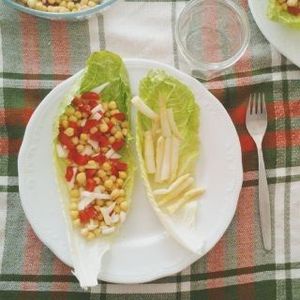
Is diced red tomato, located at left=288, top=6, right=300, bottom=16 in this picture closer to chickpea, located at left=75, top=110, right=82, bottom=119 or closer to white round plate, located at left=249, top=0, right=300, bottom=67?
white round plate, located at left=249, top=0, right=300, bottom=67

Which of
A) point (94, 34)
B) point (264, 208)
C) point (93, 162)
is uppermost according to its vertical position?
point (94, 34)

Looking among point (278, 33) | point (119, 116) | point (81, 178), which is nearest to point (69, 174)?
point (81, 178)

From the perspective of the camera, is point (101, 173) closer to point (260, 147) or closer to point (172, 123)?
point (172, 123)

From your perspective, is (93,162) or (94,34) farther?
(94,34)

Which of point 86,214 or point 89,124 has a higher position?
point 89,124

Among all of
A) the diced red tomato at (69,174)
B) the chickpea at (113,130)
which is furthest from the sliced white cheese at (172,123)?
the diced red tomato at (69,174)

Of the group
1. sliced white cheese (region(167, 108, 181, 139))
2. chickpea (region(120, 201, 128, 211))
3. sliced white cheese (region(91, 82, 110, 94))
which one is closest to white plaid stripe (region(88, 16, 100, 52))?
sliced white cheese (region(91, 82, 110, 94))

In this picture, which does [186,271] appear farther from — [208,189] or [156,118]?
[156,118]
